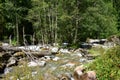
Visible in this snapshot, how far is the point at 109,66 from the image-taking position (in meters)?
9.19

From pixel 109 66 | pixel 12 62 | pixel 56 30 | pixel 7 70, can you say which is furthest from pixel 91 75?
pixel 56 30

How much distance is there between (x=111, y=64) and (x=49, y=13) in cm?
2841

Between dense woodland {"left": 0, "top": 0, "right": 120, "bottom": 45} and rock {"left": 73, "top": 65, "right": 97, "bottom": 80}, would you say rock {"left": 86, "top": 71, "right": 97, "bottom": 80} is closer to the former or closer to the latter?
rock {"left": 73, "top": 65, "right": 97, "bottom": 80}

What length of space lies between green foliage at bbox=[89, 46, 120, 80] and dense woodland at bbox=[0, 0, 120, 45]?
19.5 meters

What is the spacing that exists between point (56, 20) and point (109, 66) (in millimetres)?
26055

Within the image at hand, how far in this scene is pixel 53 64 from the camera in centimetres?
1877

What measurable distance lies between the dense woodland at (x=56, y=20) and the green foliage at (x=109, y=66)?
63.8ft

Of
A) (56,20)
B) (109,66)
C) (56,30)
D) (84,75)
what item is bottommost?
(56,30)

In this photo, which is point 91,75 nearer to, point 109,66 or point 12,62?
point 109,66

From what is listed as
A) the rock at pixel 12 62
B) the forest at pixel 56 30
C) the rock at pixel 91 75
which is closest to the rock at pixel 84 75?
the rock at pixel 91 75

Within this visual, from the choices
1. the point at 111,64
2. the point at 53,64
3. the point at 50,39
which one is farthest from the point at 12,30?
the point at 111,64

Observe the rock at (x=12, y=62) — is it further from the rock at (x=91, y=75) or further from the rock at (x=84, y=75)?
the rock at (x=91, y=75)

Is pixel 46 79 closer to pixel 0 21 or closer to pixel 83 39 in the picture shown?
pixel 83 39

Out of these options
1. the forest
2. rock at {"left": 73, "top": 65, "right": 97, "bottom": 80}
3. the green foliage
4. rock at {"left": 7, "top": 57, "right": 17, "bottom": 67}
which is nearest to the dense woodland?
the forest
